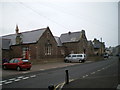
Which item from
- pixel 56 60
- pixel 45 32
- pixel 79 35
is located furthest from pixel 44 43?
pixel 79 35

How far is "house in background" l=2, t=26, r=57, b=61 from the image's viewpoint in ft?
116

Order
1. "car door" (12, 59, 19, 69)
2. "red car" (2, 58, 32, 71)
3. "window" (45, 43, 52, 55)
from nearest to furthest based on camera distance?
1. "red car" (2, 58, 32, 71)
2. "car door" (12, 59, 19, 69)
3. "window" (45, 43, 52, 55)

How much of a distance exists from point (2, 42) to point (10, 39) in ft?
13.6

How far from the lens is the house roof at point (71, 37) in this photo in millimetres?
50906

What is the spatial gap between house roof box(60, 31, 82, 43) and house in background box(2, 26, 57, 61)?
12.1 meters

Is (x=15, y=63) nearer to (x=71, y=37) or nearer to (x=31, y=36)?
(x=31, y=36)

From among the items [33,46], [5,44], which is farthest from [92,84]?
[5,44]

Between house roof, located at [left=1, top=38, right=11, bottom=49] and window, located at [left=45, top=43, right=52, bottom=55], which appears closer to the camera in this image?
window, located at [left=45, top=43, right=52, bottom=55]

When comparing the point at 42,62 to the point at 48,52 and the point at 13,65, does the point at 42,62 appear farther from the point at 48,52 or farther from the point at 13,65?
the point at 13,65

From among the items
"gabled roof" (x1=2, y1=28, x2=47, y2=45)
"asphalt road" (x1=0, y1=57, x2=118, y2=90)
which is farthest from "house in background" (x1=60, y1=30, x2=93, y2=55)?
"asphalt road" (x1=0, y1=57, x2=118, y2=90)

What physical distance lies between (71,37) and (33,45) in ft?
67.4

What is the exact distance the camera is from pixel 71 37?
52938 millimetres

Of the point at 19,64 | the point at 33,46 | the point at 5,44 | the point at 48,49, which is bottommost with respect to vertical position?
the point at 19,64

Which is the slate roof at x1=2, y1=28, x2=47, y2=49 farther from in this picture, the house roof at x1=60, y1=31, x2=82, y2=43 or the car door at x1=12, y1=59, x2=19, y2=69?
the car door at x1=12, y1=59, x2=19, y2=69
